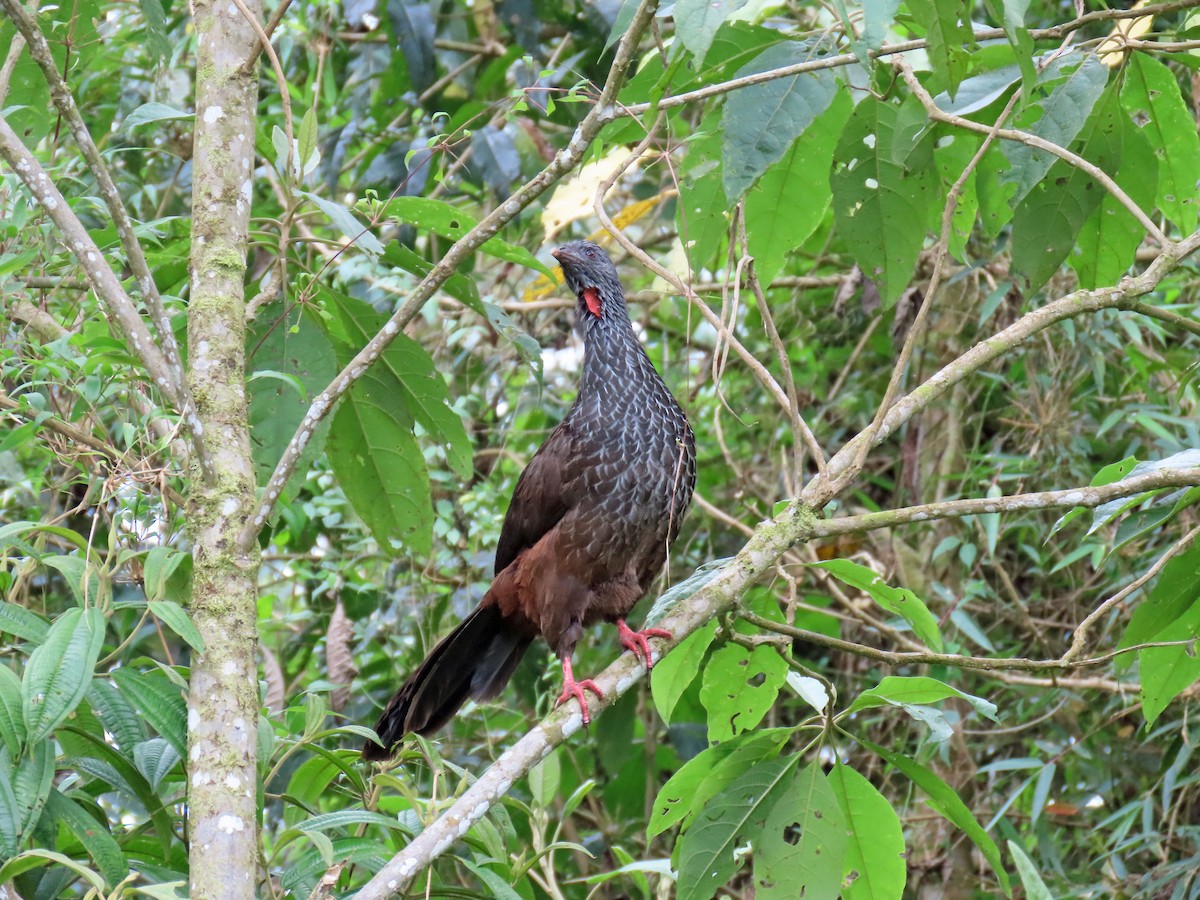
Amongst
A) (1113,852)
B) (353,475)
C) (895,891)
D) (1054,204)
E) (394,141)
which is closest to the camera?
(895,891)

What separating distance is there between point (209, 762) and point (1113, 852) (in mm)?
2856

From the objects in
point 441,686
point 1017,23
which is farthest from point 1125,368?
point 1017,23

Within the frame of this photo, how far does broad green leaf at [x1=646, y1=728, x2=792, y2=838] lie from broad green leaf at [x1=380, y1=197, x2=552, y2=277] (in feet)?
3.58

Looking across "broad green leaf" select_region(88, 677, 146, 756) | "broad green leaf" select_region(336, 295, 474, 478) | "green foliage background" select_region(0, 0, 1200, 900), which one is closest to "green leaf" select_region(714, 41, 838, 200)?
"green foliage background" select_region(0, 0, 1200, 900)

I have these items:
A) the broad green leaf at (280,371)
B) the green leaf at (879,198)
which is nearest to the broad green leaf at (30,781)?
the broad green leaf at (280,371)

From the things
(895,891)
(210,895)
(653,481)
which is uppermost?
(210,895)

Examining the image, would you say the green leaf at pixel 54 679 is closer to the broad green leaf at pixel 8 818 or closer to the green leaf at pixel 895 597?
the broad green leaf at pixel 8 818

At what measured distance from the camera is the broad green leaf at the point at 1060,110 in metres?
2.27

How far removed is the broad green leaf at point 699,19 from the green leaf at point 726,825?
1.36m

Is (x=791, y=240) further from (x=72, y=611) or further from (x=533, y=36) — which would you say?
(x=533, y=36)

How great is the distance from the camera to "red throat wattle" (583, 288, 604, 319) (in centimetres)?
387

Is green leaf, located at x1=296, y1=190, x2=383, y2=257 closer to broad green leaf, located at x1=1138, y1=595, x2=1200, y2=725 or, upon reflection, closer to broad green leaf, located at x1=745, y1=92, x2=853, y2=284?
broad green leaf, located at x1=745, y1=92, x2=853, y2=284

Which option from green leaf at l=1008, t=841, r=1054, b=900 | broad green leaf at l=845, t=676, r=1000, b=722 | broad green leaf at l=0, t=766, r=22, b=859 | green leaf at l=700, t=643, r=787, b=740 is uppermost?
broad green leaf at l=0, t=766, r=22, b=859

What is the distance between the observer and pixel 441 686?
360 cm
